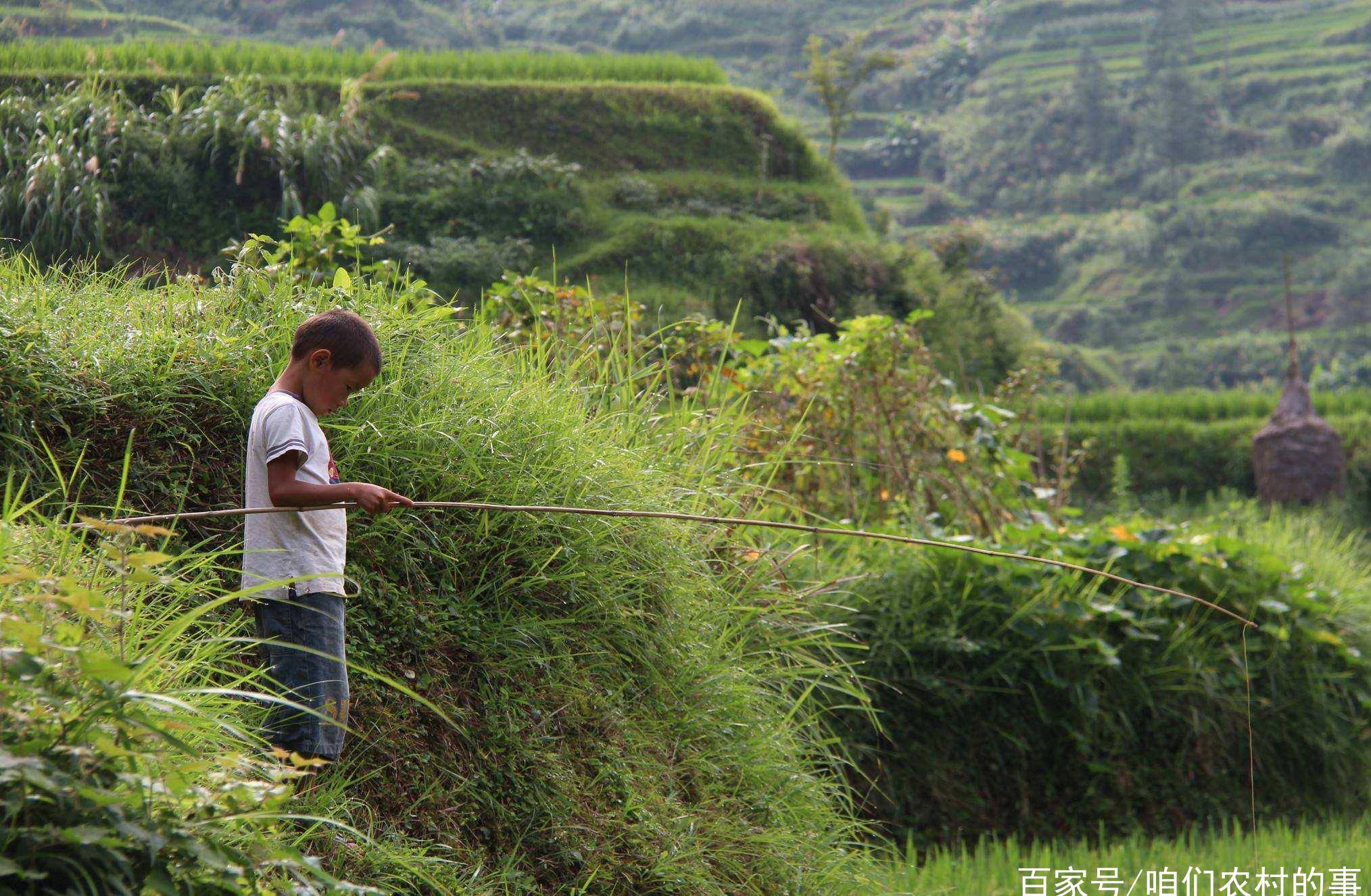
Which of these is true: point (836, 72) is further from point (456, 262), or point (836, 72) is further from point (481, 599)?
point (481, 599)

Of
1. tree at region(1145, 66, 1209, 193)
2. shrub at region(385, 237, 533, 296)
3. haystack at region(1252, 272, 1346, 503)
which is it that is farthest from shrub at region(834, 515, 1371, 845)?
tree at region(1145, 66, 1209, 193)

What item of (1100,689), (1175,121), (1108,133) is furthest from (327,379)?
(1108,133)

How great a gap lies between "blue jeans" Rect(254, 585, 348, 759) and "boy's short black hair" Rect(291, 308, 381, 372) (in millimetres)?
510

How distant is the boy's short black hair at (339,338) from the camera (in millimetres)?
2551

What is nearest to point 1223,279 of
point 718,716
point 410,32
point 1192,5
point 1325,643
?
point 1192,5

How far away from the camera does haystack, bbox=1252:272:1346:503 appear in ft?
44.2

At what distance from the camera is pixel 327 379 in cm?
259

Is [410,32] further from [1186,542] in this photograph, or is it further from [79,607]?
[79,607]

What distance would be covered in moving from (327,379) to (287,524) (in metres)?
0.33

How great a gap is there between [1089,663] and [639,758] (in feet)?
9.08

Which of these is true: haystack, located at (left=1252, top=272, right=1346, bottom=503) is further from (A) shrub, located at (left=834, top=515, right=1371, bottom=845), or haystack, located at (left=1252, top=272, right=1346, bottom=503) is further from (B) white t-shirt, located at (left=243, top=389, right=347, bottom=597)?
(B) white t-shirt, located at (left=243, top=389, right=347, bottom=597)

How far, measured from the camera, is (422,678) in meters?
3.01

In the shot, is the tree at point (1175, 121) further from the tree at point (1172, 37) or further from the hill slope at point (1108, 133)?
the tree at point (1172, 37)

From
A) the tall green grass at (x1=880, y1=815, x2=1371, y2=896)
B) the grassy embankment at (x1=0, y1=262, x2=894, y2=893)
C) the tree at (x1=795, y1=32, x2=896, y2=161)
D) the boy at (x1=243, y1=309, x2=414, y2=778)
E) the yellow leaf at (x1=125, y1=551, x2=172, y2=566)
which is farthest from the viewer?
the tree at (x1=795, y1=32, x2=896, y2=161)
